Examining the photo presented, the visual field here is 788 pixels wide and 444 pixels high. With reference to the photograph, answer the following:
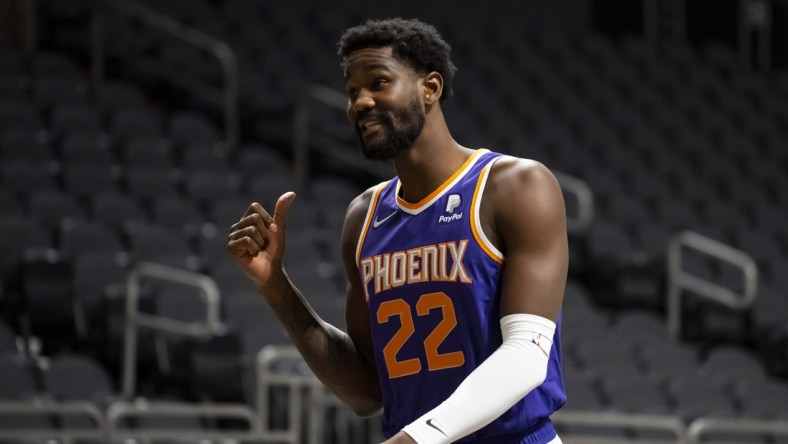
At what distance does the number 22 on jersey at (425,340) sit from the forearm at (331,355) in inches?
9.7

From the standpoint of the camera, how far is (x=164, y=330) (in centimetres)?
829

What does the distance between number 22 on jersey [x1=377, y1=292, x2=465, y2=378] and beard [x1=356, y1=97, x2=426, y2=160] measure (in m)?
0.34

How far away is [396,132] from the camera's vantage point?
285 cm

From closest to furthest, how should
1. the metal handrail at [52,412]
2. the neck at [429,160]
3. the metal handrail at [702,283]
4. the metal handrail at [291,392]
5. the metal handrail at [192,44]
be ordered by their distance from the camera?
the neck at [429,160]
the metal handrail at [52,412]
the metal handrail at [291,392]
the metal handrail at [702,283]
the metal handrail at [192,44]

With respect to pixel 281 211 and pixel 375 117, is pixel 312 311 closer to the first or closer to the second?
pixel 281 211

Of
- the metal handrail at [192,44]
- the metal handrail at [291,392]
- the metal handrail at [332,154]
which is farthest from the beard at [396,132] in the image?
the metal handrail at [192,44]

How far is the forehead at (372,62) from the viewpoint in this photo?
9.37 ft

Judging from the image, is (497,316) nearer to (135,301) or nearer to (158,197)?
(135,301)

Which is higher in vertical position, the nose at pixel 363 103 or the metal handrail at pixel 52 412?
the nose at pixel 363 103

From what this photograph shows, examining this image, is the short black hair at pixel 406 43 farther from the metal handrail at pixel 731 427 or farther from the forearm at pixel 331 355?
the metal handrail at pixel 731 427

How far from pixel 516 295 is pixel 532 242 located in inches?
4.9

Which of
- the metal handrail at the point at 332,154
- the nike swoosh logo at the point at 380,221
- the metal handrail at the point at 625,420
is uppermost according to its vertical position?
the metal handrail at the point at 332,154

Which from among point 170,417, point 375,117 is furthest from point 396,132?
point 170,417

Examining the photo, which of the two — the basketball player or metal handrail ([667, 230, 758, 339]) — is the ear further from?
metal handrail ([667, 230, 758, 339])
